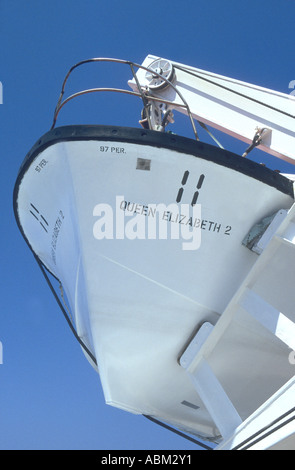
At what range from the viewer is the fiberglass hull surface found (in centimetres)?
532

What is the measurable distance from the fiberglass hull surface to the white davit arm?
3.74 feet

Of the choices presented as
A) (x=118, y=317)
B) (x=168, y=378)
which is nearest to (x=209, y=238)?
(x=118, y=317)

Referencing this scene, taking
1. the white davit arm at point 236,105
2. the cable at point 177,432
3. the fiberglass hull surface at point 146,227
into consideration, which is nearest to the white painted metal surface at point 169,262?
the fiberglass hull surface at point 146,227

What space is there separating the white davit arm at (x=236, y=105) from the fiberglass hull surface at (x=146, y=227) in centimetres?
114

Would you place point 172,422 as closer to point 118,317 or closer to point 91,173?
point 118,317

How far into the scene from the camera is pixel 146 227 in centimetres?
546

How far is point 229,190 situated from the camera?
17.9 ft

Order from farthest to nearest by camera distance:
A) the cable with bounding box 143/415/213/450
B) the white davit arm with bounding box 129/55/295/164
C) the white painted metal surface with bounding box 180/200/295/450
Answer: the cable with bounding box 143/415/213/450, the white davit arm with bounding box 129/55/295/164, the white painted metal surface with bounding box 180/200/295/450

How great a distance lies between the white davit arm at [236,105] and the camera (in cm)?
655

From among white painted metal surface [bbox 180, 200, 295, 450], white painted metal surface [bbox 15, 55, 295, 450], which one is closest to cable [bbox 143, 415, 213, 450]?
white painted metal surface [bbox 15, 55, 295, 450]

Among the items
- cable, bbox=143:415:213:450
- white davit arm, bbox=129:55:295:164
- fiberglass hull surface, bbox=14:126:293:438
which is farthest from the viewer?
cable, bbox=143:415:213:450

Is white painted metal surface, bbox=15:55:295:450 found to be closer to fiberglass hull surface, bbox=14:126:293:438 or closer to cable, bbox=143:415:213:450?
fiberglass hull surface, bbox=14:126:293:438
